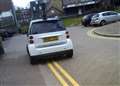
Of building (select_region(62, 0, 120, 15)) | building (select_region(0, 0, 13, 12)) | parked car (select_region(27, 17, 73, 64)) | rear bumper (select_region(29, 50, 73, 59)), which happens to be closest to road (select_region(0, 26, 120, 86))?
rear bumper (select_region(29, 50, 73, 59))

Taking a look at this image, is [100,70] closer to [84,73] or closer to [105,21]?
[84,73]

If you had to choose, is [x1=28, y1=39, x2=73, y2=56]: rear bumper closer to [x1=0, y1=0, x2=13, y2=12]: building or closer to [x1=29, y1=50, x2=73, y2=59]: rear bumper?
[x1=29, y1=50, x2=73, y2=59]: rear bumper

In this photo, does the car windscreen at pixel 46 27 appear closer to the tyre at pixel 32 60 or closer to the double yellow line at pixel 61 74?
the tyre at pixel 32 60

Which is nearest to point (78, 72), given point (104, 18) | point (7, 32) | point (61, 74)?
point (61, 74)

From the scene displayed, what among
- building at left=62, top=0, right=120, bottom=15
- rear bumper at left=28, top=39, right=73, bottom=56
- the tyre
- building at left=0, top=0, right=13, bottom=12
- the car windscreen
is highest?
the car windscreen

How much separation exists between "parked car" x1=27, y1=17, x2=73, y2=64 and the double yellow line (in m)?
0.53

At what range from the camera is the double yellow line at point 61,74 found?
8.40 metres

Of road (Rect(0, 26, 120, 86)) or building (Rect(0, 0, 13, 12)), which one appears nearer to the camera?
road (Rect(0, 26, 120, 86))

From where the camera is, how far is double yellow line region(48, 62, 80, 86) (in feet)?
27.6

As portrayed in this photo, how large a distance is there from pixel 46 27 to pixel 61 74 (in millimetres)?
3265

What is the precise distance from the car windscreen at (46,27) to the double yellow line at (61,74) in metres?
1.30

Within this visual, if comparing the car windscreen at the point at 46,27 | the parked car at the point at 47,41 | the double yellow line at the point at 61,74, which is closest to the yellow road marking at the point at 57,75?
the double yellow line at the point at 61,74

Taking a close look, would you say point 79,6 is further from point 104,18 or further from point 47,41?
point 47,41

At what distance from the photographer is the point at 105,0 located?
72812 mm
